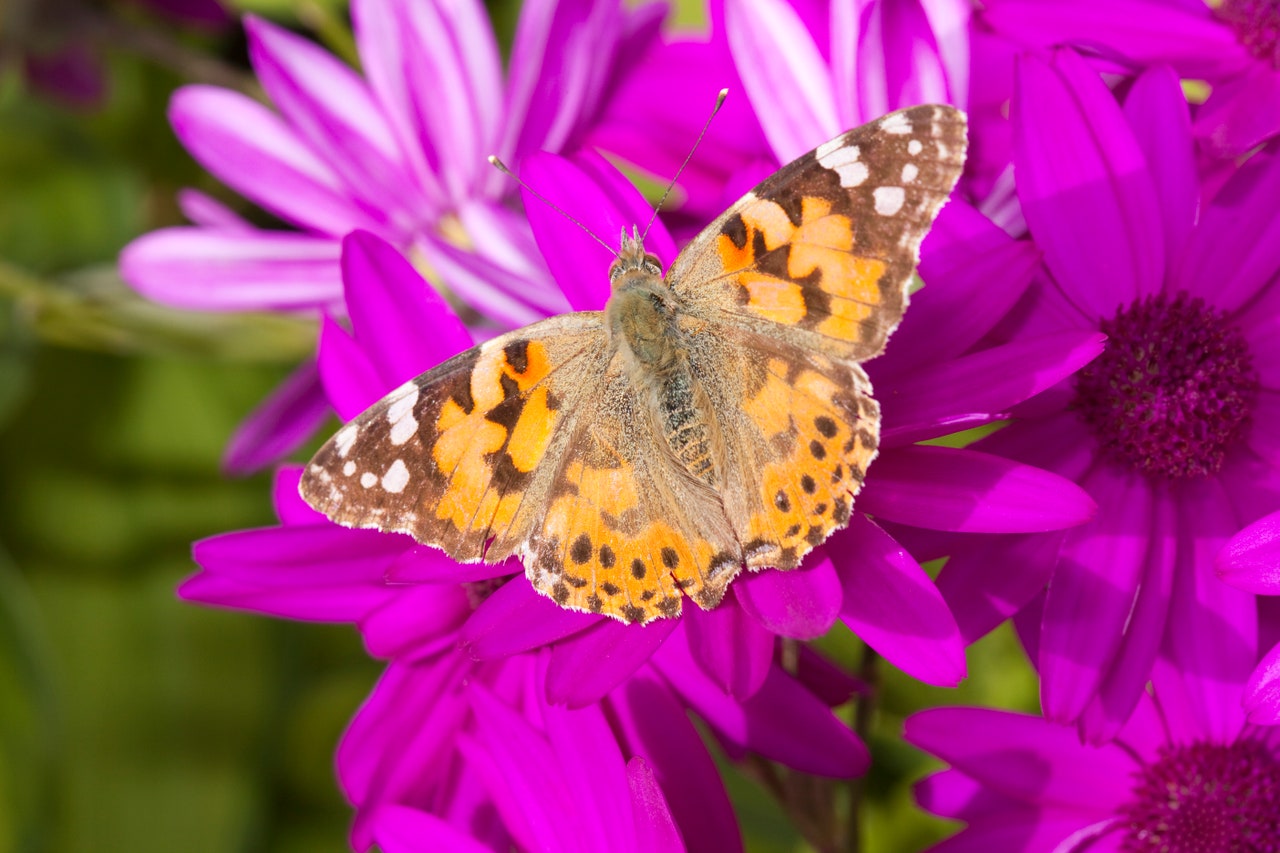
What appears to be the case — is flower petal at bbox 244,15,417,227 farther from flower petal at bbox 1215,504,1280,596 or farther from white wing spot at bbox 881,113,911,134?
flower petal at bbox 1215,504,1280,596

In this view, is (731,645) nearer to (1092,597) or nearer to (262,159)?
(1092,597)

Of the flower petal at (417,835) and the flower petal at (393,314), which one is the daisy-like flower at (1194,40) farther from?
the flower petal at (417,835)

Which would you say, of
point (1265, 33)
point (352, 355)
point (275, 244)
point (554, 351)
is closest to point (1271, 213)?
point (1265, 33)

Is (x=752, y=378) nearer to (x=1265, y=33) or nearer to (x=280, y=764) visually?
(x=1265, y=33)

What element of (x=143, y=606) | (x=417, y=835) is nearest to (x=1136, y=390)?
(x=417, y=835)

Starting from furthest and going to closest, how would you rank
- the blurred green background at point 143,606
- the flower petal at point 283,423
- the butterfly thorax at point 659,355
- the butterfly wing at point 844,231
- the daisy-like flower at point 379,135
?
the blurred green background at point 143,606
the flower petal at point 283,423
the daisy-like flower at point 379,135
the butterfly thorax at point 659,355
the butterfly wing at point 844,231

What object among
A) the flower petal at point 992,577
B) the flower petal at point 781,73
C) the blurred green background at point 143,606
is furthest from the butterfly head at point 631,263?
the blurred green background at point 143,606
